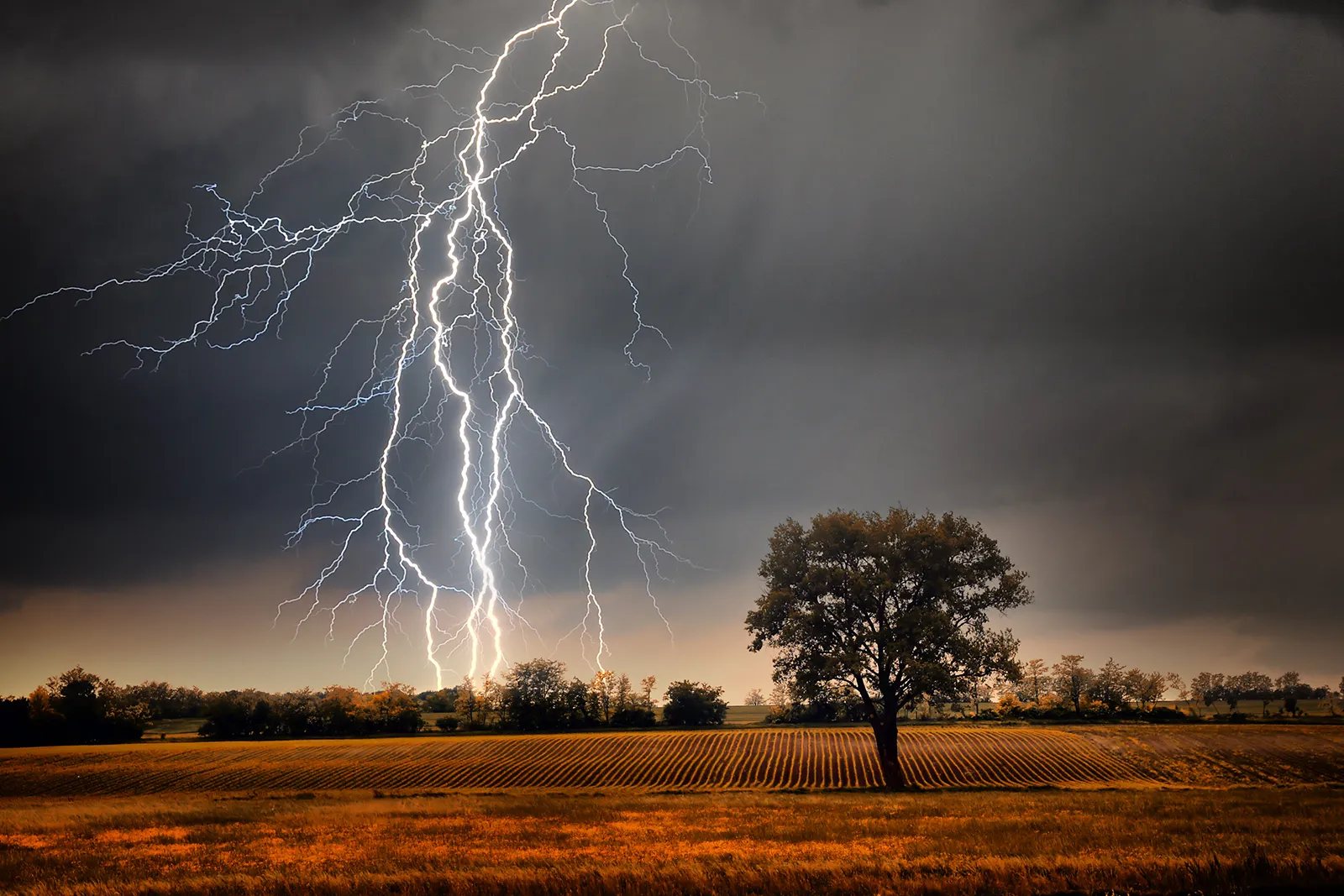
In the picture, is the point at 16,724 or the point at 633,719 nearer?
the point at 16,724

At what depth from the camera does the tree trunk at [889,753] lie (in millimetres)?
31516

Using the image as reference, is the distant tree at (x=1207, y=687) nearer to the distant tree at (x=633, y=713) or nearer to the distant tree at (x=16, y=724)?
the distant tree at (x=633, y=713)

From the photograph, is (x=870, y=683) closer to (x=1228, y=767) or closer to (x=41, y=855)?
(x=1228, y=767)

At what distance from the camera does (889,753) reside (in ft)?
106

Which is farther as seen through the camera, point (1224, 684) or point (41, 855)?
point (1224, 684)

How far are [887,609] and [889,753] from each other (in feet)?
18.3

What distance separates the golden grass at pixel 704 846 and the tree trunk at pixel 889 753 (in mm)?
6210

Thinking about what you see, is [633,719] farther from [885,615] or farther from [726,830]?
[726,830]

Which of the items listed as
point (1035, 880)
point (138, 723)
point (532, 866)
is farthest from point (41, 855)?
point (138, 723)

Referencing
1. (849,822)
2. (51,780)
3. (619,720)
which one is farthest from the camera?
(619,720)

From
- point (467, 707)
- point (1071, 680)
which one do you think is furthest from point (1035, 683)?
point (467, 707)

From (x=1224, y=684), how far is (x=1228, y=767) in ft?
427

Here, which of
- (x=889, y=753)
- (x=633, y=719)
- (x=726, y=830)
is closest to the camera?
(x=726, y=830)

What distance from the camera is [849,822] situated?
60.6 ft
